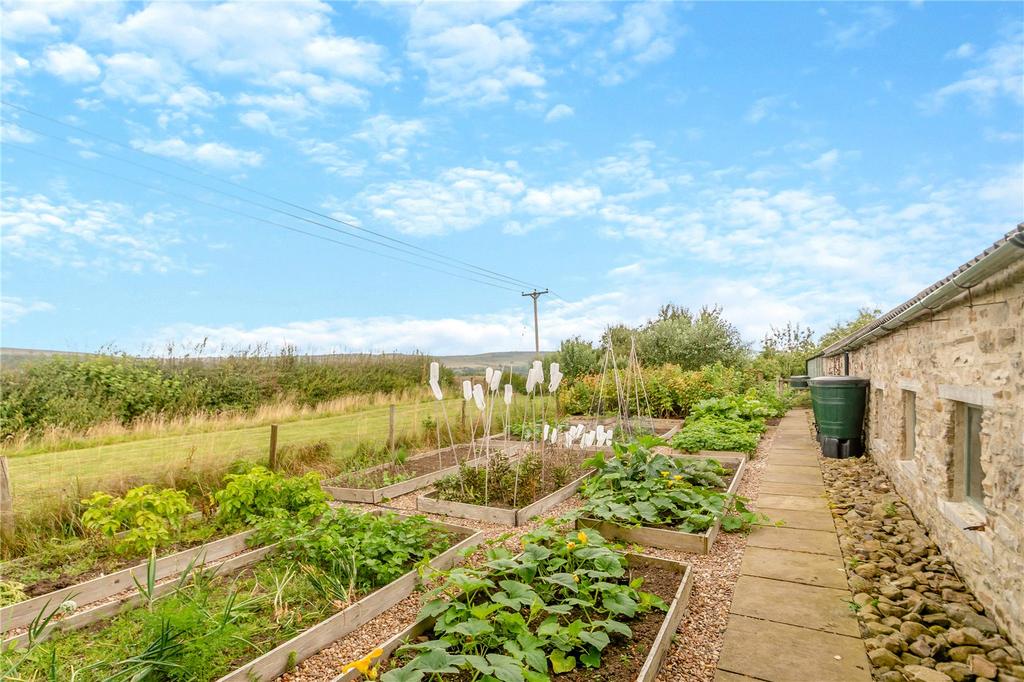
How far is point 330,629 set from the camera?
9.94 feet

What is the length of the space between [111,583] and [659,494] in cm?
455

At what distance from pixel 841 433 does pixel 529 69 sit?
23.9 feet

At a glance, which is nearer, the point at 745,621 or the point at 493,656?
the point at 493,656

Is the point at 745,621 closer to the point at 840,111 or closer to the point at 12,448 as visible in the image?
the point at 840,111

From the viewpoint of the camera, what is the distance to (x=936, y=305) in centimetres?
439

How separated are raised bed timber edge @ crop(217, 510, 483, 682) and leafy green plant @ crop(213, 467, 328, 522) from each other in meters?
1.38

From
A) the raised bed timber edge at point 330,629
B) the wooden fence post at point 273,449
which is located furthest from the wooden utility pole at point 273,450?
the raised bed timber edge at point 330,629

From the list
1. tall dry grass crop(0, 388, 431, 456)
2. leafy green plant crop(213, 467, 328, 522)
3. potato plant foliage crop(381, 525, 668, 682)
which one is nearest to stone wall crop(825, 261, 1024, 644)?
potato plant foliage crop(381, 525, 668, 682)

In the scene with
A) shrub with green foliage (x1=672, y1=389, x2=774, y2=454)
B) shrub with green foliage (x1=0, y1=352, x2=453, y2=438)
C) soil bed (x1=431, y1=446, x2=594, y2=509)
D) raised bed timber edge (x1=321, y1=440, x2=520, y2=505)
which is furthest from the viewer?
shrub with green foliage (x1=0, y1=352, x2=453, y2=438)

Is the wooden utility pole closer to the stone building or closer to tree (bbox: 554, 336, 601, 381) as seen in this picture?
the stone building

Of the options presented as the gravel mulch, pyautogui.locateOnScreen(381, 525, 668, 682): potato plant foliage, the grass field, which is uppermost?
the grass field

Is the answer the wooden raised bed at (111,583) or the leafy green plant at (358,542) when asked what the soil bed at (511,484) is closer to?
the leafy green plant at (358,542)

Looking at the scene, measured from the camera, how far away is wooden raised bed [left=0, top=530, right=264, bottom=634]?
3.28m

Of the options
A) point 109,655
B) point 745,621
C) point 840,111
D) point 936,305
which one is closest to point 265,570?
point 109,655
